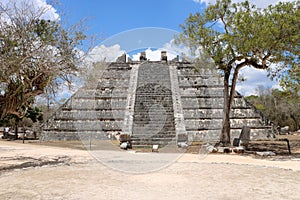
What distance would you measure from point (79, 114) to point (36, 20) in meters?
7.28

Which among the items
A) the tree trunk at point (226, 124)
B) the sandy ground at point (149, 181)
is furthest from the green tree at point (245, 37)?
the sandy ground at point (149, 181)

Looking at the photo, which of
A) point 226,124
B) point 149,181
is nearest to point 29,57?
point 149,181

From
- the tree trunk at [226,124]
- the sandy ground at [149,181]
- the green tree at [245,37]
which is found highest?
the green tree at [245,37]

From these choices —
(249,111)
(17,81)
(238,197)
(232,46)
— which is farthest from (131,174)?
(249,111)

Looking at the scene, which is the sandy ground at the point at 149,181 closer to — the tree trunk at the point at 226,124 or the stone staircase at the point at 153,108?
the tree trunk at the point at 226,124

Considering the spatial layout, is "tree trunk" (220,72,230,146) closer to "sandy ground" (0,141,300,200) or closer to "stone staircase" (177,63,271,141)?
"stone staircase" (177,63,271,141)

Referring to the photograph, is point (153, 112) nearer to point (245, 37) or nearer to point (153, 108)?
point (153, 108)

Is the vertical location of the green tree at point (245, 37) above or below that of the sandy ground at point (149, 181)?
above

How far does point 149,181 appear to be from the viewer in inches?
217

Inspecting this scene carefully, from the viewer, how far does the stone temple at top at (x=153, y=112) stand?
13.2 m

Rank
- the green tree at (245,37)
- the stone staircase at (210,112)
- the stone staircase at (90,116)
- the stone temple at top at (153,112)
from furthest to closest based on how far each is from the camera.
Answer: the stone staircase at (90,116), the stone staircase at (210,112), the stone temple at top at (153,112), the green tree at (245,37)

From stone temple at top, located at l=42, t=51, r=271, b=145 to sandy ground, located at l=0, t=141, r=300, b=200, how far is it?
4587 mm

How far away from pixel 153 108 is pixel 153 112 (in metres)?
0.46

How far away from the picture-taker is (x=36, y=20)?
7.77 metres
